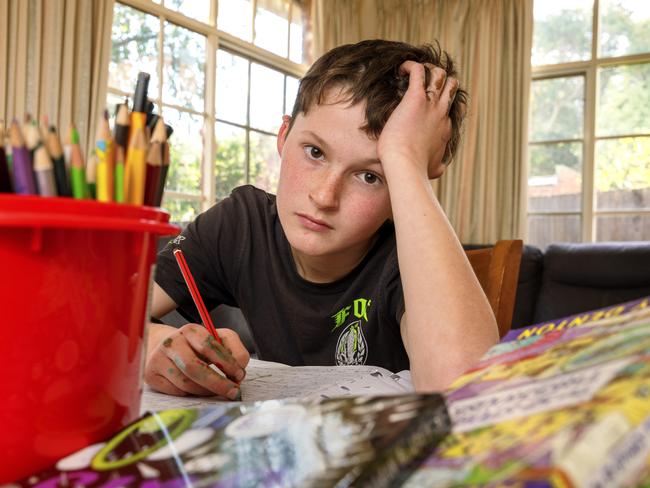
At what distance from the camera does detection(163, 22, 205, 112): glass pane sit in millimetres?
3410

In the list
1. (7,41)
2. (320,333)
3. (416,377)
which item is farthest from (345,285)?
(7,41)

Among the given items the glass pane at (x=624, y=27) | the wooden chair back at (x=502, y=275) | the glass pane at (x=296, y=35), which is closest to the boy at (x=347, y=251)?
the wooden chair back at (x=502, y=275)

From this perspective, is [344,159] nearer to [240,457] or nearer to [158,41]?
[240,457]

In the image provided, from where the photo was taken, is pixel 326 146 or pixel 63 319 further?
pixel 326 146

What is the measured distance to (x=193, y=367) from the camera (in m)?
0.59

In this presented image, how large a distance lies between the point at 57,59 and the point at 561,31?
3.13m

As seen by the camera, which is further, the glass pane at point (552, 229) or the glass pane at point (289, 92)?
the glass pane at point (289, 92)

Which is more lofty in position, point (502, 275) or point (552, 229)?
point (552, 229)

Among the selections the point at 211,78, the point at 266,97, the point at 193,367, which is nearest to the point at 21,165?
the point at 193,367

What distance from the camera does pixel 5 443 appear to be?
0.29 m

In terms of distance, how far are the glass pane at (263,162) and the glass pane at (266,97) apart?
71 mm

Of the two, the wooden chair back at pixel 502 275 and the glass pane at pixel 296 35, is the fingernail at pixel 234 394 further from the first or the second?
the glass pane at pixel 296 35

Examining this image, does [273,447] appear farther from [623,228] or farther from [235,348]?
[623,228]

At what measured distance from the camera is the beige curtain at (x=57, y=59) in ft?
8.62
